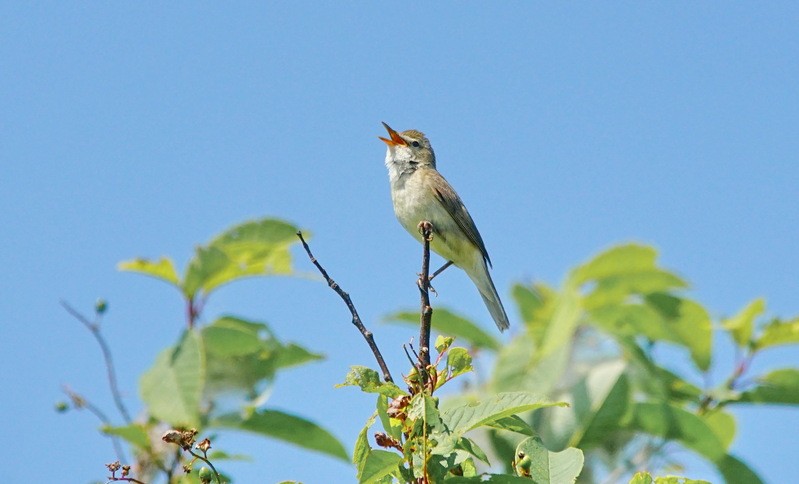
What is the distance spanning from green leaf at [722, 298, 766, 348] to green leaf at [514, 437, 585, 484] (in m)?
3.53

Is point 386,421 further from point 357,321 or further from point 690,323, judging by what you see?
point 690,323

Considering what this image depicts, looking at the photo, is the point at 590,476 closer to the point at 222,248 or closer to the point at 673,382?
the point at 673,382

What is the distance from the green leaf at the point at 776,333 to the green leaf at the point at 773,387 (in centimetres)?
22

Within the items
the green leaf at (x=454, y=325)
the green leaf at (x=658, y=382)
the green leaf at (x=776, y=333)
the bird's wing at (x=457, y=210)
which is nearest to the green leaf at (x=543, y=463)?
the green leaf at (x=658, y=382)

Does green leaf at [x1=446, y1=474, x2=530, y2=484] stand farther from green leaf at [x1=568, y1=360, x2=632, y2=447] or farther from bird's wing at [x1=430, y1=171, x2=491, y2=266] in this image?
bird's wing at [x1=430, y1=171, x2=491, y2=266]

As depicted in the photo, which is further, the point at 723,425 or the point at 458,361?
the point at 723,425

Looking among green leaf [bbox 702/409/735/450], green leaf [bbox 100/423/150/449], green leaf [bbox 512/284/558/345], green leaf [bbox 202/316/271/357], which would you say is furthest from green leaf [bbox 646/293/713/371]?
green leaf [bbox 100/423/150/449]

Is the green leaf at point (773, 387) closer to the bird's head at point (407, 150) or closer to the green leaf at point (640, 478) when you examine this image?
the bird's head at point (407, 150)

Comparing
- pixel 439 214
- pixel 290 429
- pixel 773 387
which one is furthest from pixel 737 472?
pixel 439 214

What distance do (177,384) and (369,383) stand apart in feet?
8.44

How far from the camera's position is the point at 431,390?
8.06ft

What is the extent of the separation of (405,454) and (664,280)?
3649mm

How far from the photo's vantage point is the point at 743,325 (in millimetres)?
5754

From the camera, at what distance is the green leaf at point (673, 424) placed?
198 inches
